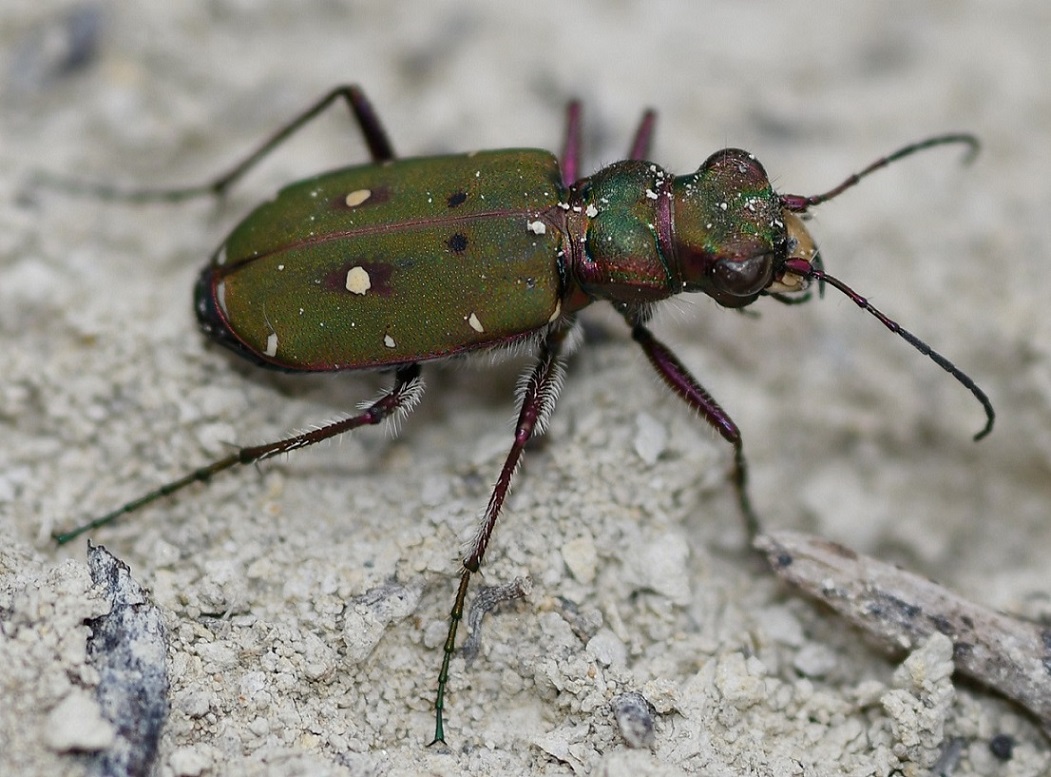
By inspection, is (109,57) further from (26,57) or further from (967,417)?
(967,417)

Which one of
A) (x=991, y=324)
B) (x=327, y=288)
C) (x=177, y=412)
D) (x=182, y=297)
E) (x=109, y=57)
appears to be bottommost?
(x=177, y=412)

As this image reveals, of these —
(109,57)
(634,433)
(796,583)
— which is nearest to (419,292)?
(634,433)

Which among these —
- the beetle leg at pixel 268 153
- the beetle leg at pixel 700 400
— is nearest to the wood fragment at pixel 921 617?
the beetle leg at pixel 700 400

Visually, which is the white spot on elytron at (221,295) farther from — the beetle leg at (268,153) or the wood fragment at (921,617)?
the wood fragment at (921,617)

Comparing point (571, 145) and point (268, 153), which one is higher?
point (571, 145)

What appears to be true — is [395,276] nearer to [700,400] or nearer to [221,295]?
[221,295]

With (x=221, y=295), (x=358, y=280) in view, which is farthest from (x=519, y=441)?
(x=221, y=295)
